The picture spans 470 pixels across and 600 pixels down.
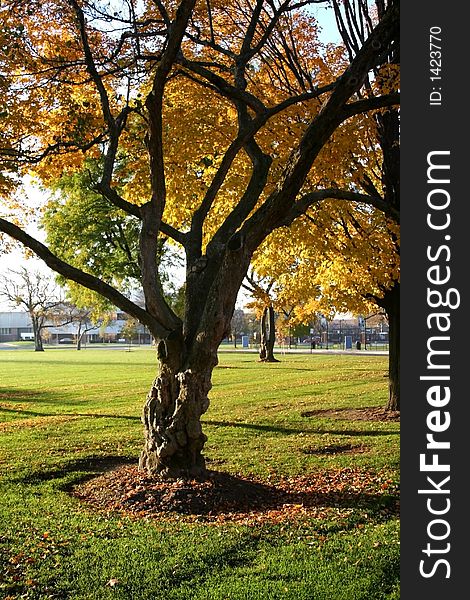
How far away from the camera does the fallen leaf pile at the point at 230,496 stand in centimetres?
728

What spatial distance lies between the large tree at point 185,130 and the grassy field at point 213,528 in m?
1.57

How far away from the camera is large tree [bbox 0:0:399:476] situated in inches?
320

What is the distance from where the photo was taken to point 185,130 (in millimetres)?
11727

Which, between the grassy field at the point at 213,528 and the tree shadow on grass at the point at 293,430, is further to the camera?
the tree shadow on grass at the point at 293,430

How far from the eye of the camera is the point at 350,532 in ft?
21.2

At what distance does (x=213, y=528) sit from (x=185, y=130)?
7.43 meters

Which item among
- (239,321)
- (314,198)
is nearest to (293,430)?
(314,198)

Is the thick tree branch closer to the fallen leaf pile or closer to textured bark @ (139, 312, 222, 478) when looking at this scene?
textured bark @ (139, 312, 222, 478)

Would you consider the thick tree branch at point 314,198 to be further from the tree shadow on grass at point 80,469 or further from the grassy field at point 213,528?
the tree shadow on grass at point 80,469

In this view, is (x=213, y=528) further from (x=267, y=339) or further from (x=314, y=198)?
(x=267, y=339)

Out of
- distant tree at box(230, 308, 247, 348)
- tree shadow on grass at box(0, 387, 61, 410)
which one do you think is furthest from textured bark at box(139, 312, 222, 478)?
distant tree at box(230, 308, 247, 348)

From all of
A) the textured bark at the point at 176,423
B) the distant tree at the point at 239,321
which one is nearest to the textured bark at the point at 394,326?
the textured bark at the point at 176,423

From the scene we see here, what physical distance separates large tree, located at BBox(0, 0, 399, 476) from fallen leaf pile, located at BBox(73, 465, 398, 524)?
39cm

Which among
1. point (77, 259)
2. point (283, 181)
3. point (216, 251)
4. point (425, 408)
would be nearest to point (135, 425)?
point (216, 251)
